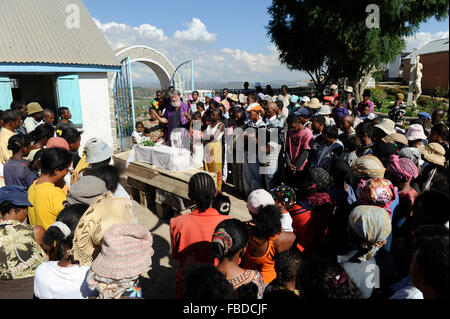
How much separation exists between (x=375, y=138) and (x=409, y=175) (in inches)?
72.8

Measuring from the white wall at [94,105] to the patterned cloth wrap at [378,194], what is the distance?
7831mm

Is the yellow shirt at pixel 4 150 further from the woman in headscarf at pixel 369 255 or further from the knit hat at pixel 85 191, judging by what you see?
the woman in headscarf at pixel 369 255

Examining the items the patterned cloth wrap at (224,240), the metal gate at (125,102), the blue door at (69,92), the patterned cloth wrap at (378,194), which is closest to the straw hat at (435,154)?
the patterned cloth wrap at (378,194)

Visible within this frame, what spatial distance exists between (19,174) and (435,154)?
15.9 ft

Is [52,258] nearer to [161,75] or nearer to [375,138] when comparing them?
[375,138]

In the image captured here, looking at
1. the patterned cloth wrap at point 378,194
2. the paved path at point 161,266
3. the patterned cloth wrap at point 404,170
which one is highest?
the patterned cloth wrap at point 404,170

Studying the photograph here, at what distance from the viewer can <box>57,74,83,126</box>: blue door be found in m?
7.79

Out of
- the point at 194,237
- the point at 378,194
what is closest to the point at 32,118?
the point at 194,237

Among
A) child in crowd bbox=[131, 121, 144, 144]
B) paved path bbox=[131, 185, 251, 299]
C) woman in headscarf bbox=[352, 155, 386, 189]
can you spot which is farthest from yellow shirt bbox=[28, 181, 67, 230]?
child in crowd bbox=[131, 121, 144, 144]

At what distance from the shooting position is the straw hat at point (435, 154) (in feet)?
11.3

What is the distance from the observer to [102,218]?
2.29 m

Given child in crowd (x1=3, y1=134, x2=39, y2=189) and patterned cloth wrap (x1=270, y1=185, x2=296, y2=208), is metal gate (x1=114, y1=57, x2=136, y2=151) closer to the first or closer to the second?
child in crowd (x1=3, y1=134, x2=39, y2=189)

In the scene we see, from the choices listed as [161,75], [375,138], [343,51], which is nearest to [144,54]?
[161,75]
